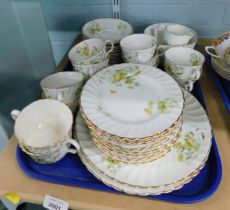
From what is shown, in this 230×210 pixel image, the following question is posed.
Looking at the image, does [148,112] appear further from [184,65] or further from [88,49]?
[88,49]

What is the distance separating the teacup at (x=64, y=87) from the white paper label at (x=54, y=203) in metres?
0.22

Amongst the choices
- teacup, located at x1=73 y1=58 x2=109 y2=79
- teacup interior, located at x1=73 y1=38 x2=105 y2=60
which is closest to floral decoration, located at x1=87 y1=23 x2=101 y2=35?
teacup interior, located at x1=73 y1=38 x2=105 y2=60

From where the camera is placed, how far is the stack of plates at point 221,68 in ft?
2.22

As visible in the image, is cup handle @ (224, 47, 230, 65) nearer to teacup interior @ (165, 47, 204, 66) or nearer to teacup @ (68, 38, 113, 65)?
teacup interior @ (165, 47, 204, 66)

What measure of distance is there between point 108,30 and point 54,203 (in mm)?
555

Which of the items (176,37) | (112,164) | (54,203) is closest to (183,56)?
(176,37)

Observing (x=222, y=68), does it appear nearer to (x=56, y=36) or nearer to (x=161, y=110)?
(x=161, y=110)

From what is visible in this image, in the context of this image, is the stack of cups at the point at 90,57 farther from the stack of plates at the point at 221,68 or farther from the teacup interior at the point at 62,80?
the stack of plates at the point at 221,68

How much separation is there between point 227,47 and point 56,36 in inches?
24.3

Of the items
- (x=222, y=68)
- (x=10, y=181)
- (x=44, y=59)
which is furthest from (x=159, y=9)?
(x=10, y=181)

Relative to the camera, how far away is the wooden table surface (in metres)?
0.48

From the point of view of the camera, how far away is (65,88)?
0.59 metres

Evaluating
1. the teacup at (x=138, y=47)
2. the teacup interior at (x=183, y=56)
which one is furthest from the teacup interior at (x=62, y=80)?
the teacup interior at (x=183, y=56)

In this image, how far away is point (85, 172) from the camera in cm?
54
